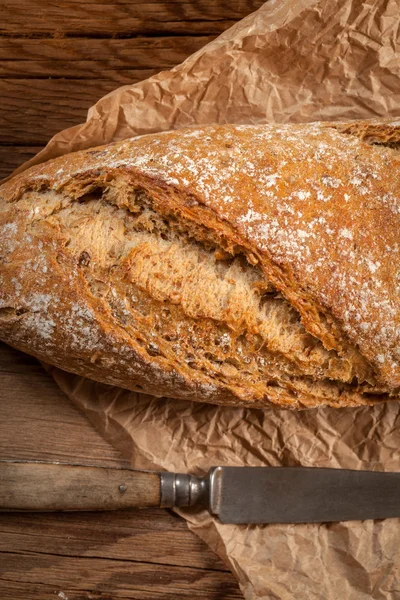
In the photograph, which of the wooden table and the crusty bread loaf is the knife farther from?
the crusty bread loaf

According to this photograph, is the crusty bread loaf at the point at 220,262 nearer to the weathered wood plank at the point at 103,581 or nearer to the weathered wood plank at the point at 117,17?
the weathered wood plank at the point at 117,17

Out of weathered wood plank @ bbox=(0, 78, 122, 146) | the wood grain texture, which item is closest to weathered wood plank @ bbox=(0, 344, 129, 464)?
the wood grain texture

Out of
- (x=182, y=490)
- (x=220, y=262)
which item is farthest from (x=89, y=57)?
(x=182, y=490)

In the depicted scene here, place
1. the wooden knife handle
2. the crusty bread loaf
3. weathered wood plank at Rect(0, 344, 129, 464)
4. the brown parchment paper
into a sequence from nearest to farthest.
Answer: the crusty bread loaf < the wooden knife handle < the brown parchment paper < weathered wood plank at Rect(0, 344, 129, 464)

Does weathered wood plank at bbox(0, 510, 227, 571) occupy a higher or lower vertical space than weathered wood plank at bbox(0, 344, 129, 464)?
lower

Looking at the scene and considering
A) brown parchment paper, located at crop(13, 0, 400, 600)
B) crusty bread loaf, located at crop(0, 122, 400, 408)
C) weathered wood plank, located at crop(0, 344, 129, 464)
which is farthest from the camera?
weathered wood plank, located at crop(0, 344, 129, 464)

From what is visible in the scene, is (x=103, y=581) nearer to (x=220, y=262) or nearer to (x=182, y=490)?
(x=182, y=490)

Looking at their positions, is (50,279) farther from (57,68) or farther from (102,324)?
(57,68)
